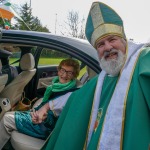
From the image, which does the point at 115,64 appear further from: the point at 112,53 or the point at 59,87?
the point at 59,87

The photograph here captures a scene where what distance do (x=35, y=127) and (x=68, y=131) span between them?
88 centimetres

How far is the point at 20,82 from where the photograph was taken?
426 centimetres

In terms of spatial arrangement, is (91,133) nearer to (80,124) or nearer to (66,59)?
(80,124)

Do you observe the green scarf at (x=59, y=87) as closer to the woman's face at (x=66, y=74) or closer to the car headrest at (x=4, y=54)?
the woman's face at (x=66, y=74)

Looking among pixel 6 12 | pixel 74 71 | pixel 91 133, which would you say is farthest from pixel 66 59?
pixel 91 133

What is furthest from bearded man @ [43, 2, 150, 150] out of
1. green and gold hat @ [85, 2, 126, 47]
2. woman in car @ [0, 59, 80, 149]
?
woman in car @ [0, 59, 80, 149]

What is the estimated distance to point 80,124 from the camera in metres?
2.25

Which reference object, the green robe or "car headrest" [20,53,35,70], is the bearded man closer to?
the green robe

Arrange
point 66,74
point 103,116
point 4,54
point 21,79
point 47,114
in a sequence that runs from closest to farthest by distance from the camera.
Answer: point 103,116, point 47,114, point 66,74, point 4,54, point 21,79

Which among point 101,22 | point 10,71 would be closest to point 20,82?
point 10,71

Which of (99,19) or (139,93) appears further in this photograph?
(99,19)

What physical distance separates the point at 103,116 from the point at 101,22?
0.78 metres

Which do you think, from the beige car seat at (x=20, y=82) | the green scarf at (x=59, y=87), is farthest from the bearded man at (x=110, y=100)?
the beige car seat at (x=20, y=82)

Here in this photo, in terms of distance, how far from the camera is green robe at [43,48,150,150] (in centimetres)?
187
